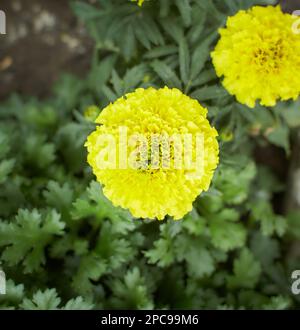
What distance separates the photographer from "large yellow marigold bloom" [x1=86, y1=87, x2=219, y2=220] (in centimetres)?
135

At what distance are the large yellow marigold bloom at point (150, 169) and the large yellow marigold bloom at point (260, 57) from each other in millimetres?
252

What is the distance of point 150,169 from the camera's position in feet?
4.48

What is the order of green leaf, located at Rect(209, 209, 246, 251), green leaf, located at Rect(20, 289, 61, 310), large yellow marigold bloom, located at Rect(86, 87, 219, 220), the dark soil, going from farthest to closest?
the dark soil < green leaf, located at Rect(209, 209, 246, 251) < green leaf, located at Rect(20, 289, 61, 310) < large yellow marigold bloom, located at Rect(86, 87, 219, 220)

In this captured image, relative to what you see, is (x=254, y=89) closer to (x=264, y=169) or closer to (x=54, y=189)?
(x=54, y=189)

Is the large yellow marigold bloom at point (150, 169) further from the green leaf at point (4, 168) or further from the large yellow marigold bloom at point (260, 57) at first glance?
the green leaf at point (4, 168)

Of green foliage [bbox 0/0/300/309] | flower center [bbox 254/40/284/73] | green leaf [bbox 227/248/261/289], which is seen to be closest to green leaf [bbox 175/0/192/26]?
green foliage [bbox 0/0/300/309]

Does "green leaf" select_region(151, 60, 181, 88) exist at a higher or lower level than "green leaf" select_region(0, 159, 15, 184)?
higher

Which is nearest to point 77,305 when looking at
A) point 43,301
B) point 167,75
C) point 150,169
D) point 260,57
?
point 43,301

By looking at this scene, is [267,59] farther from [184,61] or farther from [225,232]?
[225,232]

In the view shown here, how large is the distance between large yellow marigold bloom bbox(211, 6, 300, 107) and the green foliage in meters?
0.12

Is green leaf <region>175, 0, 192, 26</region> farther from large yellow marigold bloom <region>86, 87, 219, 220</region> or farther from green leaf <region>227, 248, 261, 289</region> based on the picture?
green leaf <region>227, 248, 261, 289</region>

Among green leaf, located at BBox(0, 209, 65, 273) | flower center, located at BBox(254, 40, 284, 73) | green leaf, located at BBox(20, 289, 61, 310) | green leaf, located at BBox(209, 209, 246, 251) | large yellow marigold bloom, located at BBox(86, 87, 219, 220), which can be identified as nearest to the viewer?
large yellow marigold bloom, located at BBox(86, 87, 219, 220)

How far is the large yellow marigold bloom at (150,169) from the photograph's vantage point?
1350 mm
